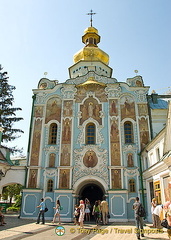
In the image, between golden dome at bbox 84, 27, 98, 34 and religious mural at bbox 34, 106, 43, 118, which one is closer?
religious mural at bbox 34, 106, 43, 118

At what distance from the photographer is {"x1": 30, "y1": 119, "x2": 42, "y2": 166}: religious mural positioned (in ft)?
55.3

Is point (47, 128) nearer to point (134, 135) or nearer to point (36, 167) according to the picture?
point (36, 167)

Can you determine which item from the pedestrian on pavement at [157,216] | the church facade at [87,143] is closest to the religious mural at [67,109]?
the church facade at [87,143]

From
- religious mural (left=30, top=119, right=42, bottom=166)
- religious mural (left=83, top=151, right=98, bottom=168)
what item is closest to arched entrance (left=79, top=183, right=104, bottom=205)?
religious mural (left=83, top=151, right=98, bottom=168)

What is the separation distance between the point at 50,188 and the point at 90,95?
8.37m

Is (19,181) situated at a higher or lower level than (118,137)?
lower

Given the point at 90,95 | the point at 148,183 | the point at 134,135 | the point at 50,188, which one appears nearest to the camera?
the point at 148,183

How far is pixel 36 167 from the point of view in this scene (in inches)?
651

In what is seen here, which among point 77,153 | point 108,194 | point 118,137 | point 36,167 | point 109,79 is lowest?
point 108,194

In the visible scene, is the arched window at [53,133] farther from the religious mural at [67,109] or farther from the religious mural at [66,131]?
the religious mural at [67,109]

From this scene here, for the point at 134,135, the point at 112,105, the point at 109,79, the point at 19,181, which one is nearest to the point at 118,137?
the point at 134,135

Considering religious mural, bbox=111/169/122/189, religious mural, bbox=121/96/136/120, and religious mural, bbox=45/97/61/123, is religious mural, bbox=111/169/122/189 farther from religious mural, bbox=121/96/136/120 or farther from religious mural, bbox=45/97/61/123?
religious mural, bbox=45/97/61/123

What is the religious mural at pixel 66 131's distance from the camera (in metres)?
17.2

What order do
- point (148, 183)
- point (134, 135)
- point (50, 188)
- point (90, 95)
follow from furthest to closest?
1. point (90, 95)
2. point (134, 135)
3. point (50, 188)
4. point (148, 183)
